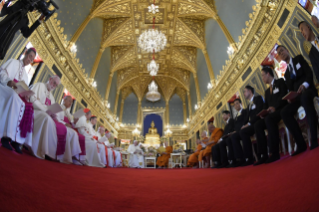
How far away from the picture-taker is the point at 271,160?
99.2 inches

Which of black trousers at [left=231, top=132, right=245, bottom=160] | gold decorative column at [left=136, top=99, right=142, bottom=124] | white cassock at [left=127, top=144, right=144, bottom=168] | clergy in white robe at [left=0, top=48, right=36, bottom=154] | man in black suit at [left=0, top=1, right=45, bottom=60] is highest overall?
gold decorative column at [left=136, top=99, right=142, bottom=124]

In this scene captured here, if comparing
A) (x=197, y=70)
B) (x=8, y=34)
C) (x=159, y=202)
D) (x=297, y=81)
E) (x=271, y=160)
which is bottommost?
(x=159, y=202)

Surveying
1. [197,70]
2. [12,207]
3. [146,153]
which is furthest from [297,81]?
[197,70]

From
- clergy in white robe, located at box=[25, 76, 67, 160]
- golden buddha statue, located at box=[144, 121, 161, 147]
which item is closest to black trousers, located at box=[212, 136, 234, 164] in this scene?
clergy in white robe, located at box=[25, 76, 67, 160]

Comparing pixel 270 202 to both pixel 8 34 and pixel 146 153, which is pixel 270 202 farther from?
pixel 146 153

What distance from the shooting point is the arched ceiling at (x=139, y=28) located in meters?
8.23

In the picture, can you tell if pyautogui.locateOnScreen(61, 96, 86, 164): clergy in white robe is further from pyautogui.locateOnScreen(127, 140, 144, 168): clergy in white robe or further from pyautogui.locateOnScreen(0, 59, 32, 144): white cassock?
pyautogui.locateOnScreen(127, 140, 144, 168): clergy in white robe

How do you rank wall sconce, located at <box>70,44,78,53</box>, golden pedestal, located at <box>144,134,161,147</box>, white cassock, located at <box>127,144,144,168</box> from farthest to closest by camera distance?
golden pedestal, located at <box>144,134,161,147</box>, white cassock, located at <box>127,144,144,168</box>, wall sconce, located at <box>70,44,78,53</box>

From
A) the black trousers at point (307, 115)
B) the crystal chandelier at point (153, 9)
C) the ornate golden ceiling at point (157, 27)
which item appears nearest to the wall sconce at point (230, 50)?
the ornate golden ceiling at point (157, 27)

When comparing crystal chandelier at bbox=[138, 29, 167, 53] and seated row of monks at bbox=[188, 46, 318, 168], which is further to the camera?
crystal chandelier at bbox=[138, 29, 167, 53]

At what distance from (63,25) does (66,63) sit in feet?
5.13

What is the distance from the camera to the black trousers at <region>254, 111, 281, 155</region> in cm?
263

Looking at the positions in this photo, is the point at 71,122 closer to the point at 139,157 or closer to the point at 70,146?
the point at 70,146

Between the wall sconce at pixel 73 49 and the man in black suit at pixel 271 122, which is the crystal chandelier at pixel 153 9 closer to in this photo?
the wall sconce at pixel 73 49
